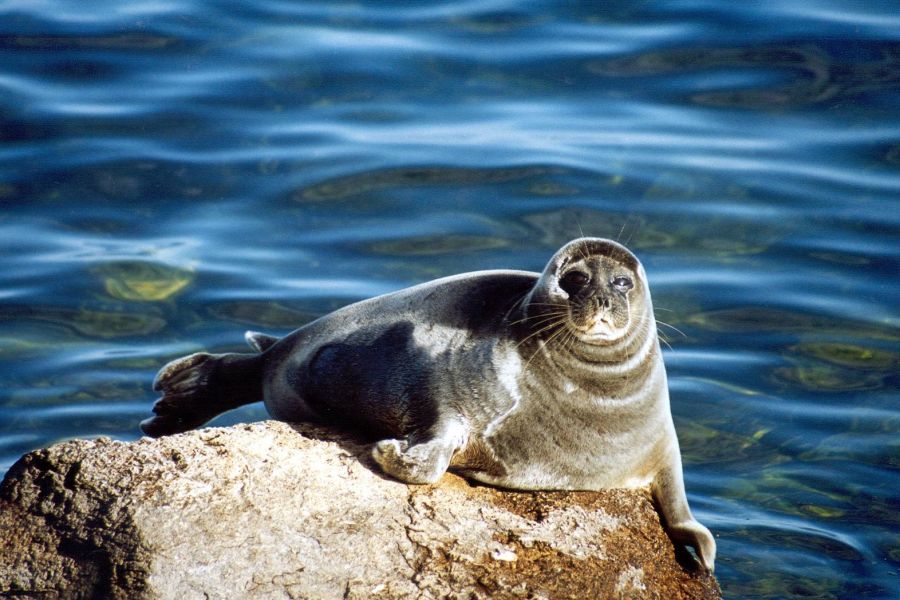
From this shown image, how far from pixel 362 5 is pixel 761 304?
6591 mm

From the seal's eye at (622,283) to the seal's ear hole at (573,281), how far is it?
0.34ft

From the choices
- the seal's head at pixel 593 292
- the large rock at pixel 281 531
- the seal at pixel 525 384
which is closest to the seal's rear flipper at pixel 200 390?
the seal at pixel 525 384

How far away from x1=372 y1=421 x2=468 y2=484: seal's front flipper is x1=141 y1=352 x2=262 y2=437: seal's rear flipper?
1.27 meters

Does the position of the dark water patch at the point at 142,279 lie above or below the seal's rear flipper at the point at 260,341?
below

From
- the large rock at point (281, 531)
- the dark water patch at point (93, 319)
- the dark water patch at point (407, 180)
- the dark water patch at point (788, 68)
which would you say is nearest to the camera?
the large rock at point (281, 531)

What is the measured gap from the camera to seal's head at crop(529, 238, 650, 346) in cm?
508

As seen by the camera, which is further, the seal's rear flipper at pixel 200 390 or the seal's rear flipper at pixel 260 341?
the seal's rear flipper at pixel 260 341

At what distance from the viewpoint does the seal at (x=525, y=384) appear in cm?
511

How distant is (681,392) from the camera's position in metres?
8.02

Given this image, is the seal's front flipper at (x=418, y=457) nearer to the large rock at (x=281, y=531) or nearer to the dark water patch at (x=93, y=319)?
the large rock at (x=281, y=531)

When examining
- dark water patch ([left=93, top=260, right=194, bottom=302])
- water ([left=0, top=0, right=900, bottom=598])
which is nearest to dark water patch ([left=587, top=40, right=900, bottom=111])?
water ([left=0, top=0, right=900, bottom=598])

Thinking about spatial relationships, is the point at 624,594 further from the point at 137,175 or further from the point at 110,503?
the point at 137,175

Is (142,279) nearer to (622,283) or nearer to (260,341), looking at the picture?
(260,341)

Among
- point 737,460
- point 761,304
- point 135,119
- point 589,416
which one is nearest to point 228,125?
point 135,119
